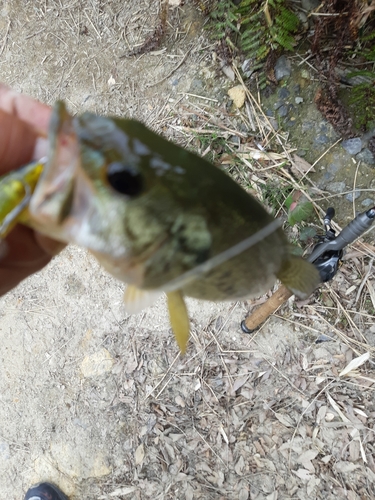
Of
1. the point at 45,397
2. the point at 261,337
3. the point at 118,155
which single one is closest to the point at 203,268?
the point at 118,155

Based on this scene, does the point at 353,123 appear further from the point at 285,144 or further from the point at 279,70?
the point at 279,70

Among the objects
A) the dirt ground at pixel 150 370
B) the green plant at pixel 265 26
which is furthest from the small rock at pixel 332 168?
the green plant at pixel 265 26

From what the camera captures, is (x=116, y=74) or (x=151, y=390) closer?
(x=151, y=390)

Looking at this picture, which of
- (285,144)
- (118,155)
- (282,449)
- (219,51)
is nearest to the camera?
(118,155)

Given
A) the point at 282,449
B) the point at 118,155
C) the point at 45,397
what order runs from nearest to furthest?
the point at 118,155, the point at 282,449, the point at 45,397

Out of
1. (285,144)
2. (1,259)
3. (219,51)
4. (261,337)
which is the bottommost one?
(261,337)

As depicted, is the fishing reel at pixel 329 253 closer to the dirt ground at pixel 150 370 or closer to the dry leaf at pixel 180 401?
the dirt ground at pixel 150 370

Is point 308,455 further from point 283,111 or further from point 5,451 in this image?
point 5,451
